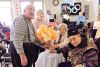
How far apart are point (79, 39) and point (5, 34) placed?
3150 millimetres

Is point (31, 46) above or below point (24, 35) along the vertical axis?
below

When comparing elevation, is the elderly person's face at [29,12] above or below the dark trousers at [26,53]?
above

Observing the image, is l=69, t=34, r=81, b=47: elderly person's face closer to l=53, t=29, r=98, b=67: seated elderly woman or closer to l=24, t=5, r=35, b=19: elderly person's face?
l=53, t=29, r=98, b=67: seated elderly woman

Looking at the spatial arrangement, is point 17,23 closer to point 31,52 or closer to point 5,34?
point 31,52

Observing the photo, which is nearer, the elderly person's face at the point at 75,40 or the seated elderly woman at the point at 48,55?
the elderly person's face at the point at 75,40

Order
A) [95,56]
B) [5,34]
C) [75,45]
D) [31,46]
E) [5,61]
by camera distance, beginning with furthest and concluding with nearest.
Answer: [5,34] < [5,61] < [31,46] < [75,45] < [95,56]

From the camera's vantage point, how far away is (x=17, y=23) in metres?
2.18

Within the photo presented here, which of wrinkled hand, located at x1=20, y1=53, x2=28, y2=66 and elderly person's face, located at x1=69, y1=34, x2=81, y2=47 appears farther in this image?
wrinkled hand, located at x1=20, y1=53, x2=28, y2=66

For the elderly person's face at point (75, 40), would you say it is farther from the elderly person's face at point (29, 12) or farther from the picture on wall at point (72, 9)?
the picture on wall at point (72, 9)

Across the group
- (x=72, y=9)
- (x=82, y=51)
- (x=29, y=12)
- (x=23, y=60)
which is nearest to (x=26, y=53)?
(x=23, y=60)

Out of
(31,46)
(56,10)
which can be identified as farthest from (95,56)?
(56,10)

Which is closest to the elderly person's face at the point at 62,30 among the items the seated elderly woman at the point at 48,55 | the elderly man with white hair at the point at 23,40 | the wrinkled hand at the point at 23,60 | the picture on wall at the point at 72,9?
the seated elderly woman at the point at 48,55

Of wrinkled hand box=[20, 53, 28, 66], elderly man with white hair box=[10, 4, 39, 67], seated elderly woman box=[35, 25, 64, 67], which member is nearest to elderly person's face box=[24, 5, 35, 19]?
elderly man with white hair box=[10, 4, 39, 67]

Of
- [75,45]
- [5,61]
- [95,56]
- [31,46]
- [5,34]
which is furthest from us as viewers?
[5,34]
